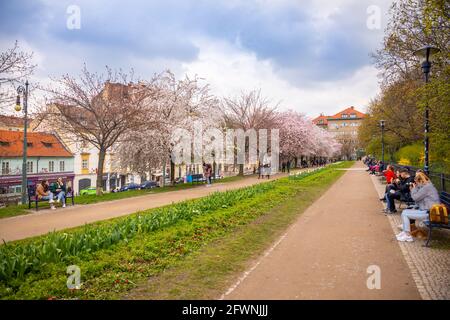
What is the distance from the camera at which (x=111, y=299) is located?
14.8 ft

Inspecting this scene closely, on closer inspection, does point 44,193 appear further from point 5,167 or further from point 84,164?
point 84,164

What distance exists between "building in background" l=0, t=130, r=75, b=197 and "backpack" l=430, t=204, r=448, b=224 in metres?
34.4

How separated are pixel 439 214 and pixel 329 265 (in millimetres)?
2863

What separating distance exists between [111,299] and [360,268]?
386cm

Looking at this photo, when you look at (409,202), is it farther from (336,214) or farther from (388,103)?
(388,103)

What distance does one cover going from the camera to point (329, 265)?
225 inches

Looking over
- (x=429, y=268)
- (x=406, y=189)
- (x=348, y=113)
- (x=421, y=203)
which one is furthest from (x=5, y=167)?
(x=348, y=113)

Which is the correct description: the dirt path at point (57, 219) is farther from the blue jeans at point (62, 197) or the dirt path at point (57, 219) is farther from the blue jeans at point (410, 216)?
the blue jeans at point (410, 216)

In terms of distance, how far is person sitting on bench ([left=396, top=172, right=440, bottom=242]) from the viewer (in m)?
7.41

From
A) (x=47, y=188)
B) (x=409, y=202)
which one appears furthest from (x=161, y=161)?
(x=409, y=202)

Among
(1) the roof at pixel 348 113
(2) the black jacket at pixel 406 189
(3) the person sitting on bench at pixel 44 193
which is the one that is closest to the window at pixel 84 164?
(3) the person sitting on bench at pixel 44 193

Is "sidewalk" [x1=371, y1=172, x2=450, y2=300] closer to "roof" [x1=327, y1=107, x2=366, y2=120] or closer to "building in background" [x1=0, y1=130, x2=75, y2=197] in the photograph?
"building in background" [x1=0, y1=130, x2=75, y2=197]

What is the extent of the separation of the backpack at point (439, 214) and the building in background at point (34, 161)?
34438mm

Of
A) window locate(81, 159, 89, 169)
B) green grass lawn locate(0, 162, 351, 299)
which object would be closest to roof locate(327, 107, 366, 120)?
window locate(81, 159, 89, 169)
